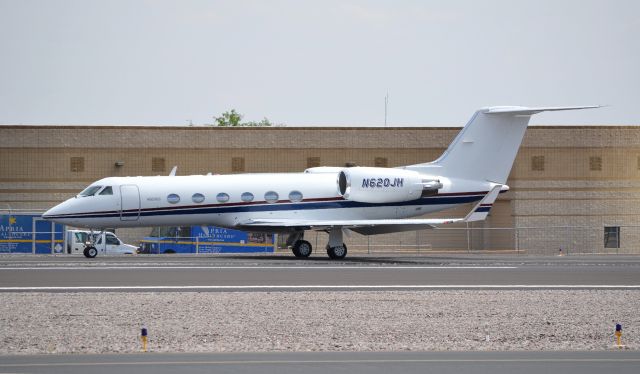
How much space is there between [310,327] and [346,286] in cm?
→ 776

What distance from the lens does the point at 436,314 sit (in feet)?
65.4

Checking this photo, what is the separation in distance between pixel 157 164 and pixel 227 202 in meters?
15.1

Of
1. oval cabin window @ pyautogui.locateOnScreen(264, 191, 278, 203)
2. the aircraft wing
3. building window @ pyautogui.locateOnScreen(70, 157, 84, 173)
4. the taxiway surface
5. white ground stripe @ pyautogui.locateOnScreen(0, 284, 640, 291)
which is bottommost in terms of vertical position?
white ground stripe @ pyautogui.locateOnScreen(0, 284, 640, 291)

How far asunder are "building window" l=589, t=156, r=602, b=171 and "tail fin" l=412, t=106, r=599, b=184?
15131mm

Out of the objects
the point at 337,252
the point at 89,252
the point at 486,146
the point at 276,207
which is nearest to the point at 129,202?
the point at 89,252

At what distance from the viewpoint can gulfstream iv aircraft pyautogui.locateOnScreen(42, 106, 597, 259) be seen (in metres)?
37.3

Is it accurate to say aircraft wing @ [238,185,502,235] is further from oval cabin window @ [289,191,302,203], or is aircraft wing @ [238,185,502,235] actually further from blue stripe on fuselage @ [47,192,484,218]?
oval cabin window @ [289,191,302,203]

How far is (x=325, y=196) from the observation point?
39.2 meters

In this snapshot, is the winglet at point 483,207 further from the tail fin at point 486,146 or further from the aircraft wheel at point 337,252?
the aircraft wheel at point 337,252

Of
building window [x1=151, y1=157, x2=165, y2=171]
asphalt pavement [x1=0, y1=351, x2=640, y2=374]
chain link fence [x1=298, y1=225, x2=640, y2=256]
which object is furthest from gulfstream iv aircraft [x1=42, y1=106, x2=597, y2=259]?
asphalt pavement [x1=0, y1=351, x2=640, y2=374]

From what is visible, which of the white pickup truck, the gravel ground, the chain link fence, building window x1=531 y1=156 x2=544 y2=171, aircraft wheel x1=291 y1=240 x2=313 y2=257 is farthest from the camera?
building window x1=531 y1=156 x2=544 y2=171

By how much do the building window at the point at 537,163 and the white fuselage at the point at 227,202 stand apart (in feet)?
49.4

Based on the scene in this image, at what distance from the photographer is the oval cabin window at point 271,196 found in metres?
38.8

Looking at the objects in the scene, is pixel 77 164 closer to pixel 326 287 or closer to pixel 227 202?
pixel 227 202
